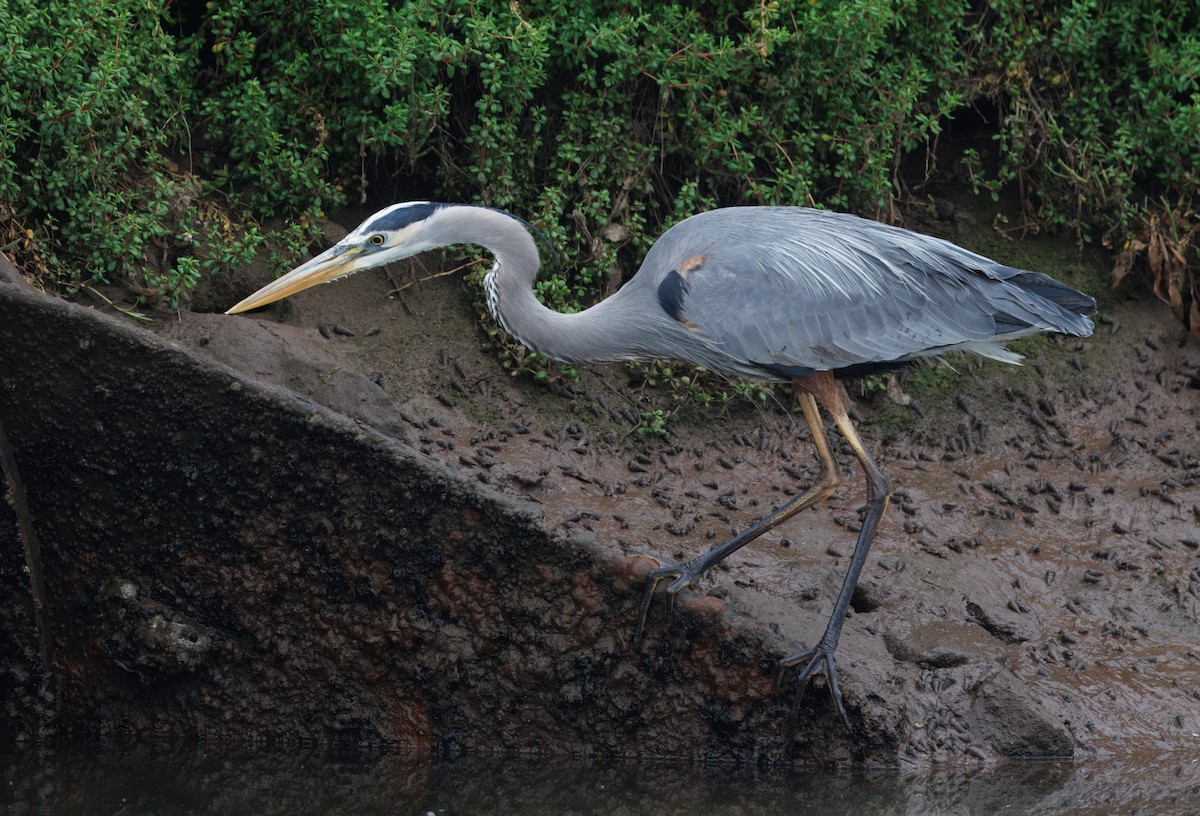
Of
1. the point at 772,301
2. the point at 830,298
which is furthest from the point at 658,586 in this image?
the point at 830,298

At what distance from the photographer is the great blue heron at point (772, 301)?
5074mm

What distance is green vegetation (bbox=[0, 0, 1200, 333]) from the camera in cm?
564

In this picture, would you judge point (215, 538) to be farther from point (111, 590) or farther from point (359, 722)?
point (359, 722)

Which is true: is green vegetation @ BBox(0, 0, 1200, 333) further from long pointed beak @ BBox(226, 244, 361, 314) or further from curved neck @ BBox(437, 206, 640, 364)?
curved neck @ BBox(437, 206, 640, 364)

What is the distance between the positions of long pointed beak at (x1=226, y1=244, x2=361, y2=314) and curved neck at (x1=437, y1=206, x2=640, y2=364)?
0.37 m

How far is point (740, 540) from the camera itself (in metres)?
4.84

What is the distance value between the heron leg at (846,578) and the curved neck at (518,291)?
0.82 metres

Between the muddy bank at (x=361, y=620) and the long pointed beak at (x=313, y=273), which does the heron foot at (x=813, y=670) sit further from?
the long pointed beak at (x=313, y=273)

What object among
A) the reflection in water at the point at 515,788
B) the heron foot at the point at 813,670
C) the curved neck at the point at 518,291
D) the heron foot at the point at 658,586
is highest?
the curved neck at the point at 518,291

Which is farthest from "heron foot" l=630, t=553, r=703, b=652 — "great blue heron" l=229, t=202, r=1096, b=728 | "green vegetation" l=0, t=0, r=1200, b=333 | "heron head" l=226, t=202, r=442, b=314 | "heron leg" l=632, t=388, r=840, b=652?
"green vegetation" l=0, t=0, r=1200, b=333

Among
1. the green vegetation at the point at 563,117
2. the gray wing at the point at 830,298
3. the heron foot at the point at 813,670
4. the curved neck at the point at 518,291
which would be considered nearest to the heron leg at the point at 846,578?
the heron foot at the point at 813,670

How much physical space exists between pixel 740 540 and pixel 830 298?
999 millimetres

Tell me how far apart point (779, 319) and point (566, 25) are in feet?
6.43

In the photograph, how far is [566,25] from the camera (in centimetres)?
620
